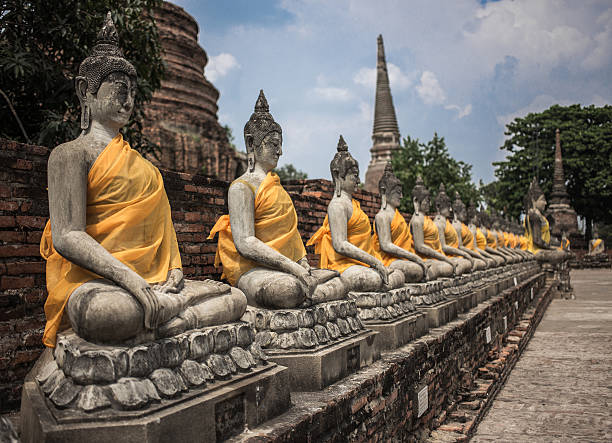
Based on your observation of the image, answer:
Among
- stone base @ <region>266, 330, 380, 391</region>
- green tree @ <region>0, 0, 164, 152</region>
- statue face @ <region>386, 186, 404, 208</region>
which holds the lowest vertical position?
stone base @ <region>266, 330, 380, 391</region>

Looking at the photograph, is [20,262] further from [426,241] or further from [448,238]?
[448,238]

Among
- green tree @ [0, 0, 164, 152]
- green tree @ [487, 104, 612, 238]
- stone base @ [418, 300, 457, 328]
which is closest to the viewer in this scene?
stone base @ [418, 300, 457, 328]

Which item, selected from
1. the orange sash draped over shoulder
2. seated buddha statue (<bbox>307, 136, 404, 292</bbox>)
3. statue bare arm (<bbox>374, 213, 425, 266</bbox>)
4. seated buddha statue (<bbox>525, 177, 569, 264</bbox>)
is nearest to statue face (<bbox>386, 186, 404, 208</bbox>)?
statue bare arm (<bbox>374, 213, 425, 266</bbox>)

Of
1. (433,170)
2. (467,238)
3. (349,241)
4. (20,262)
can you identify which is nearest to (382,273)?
(349,241)

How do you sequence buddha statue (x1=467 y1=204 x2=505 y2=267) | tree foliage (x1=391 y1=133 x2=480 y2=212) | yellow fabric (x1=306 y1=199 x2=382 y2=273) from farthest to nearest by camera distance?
tree foliage (x1=391 y1=133 x2=480 y2=212) → buddha statue (x1=467 y1=204 x2=505 y2=267) → yellow fabric (x1=306 y1=199 x2=382 y2=273)

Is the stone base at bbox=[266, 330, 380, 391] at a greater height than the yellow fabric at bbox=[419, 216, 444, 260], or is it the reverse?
the yellow fabric at bbox=[419, 216, 444, 260]

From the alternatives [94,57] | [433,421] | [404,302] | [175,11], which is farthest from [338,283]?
[175,11]

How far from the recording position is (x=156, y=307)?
7.55ft

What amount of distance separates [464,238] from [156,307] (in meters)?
8.34

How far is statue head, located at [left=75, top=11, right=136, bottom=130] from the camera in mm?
2604

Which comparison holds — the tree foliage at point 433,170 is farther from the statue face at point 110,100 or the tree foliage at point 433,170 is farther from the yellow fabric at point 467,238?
the statue face at point 110,100

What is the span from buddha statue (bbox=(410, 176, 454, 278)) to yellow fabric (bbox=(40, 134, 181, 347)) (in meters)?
4.21

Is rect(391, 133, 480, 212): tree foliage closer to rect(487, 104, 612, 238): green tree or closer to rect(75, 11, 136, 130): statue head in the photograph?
rect(487, 104, 612, 238): green tree

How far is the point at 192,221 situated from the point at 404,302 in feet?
6.80
